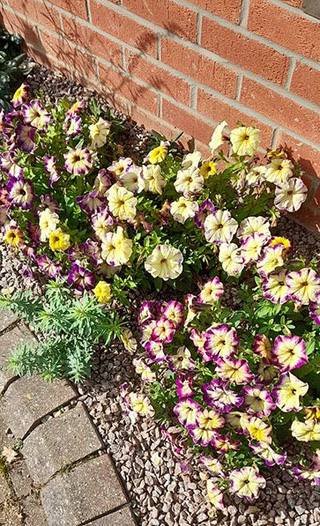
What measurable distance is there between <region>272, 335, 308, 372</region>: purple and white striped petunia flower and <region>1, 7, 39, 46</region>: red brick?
2410 mm

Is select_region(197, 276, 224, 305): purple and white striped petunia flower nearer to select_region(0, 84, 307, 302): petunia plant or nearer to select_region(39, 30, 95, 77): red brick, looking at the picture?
select_region(0, 84, 307, 302): petunia plant

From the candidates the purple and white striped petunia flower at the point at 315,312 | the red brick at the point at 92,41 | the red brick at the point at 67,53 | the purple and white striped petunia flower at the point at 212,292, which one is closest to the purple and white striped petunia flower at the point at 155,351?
the purple and white striped petunia flower at the point at 212,292

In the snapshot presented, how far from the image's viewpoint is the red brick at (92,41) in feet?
9.39

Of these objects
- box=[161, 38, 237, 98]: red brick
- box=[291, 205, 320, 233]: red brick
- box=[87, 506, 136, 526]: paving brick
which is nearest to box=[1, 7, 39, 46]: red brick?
box=[161, 38, 237, 98]: red brick

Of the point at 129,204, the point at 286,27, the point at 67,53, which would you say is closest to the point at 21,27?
the point at 67,53

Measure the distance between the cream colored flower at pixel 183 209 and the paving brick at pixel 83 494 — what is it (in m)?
0.96

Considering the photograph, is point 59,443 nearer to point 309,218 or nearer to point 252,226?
point 252,226

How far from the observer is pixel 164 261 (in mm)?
2115

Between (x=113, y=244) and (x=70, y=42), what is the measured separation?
1.47 metres

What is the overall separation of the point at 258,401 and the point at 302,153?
105 centimetres

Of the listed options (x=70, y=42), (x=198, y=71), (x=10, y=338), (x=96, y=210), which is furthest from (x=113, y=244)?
(x=70, y=42)

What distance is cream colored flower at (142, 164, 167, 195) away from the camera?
229cm

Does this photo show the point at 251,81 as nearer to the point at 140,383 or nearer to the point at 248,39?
the point at 248,39

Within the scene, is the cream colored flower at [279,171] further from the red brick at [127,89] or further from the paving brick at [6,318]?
the paving brick at [6,318]
